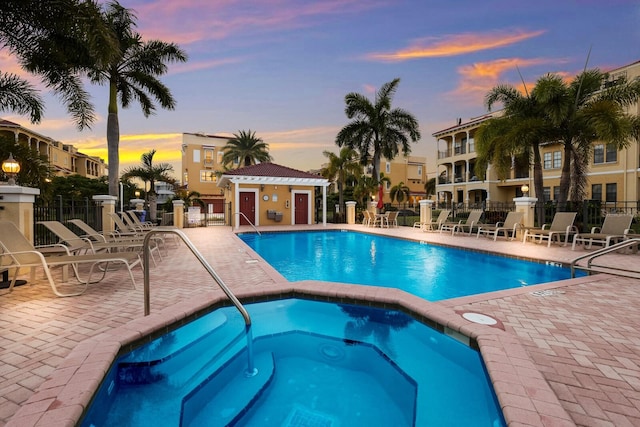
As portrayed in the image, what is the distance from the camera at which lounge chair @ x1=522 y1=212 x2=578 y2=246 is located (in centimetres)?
1052

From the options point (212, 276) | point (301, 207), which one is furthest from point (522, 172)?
point (212, 276)

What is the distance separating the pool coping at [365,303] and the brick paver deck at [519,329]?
0.02m

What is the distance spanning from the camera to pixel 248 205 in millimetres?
19922

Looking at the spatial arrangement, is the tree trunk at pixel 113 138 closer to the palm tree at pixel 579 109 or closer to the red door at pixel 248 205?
the red door at pixel 248 205

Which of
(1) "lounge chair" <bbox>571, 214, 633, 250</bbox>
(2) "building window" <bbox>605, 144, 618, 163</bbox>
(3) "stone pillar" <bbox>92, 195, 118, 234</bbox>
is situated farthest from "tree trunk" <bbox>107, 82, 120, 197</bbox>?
(2) "building window" <bbox>605, 144, 618, 163</bbox>

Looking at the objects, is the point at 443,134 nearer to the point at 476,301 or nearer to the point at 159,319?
the point at 476,301

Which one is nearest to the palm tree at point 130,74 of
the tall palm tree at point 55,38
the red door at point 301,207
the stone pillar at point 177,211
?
the tall palm tree at point 55,38

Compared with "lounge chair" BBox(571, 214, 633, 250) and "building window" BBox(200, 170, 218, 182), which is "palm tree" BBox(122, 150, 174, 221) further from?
"lounge chair" BBox(571, 214, 633, 250)

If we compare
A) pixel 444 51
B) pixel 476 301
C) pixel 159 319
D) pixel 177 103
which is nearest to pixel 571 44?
pixel 444 51

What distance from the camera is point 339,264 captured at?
8.95 m

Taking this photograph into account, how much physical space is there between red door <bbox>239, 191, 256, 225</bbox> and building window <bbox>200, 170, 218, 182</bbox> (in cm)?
2575

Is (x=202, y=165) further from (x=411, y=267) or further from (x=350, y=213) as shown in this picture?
(x=411, y=267)

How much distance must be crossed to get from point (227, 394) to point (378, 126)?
21771mm

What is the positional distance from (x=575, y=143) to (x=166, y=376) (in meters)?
17.5
